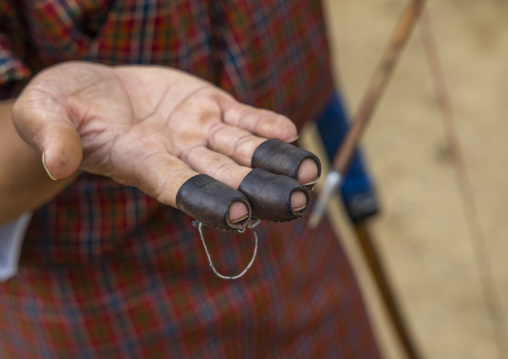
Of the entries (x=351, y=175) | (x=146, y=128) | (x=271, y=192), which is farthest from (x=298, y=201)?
(x=351, y=175)

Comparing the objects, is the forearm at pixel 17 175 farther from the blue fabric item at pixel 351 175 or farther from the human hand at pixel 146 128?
the blue fabric item at pixel 351 175

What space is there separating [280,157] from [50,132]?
0.17m

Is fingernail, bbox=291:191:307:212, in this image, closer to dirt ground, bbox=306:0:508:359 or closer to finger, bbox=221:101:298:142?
finger, bbox=221:101:298:142

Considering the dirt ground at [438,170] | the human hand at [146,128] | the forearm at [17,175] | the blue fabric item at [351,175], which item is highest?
the human hand at [146,128]

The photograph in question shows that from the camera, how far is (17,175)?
0.53 m

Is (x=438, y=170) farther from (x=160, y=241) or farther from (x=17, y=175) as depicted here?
(x=17, y=175)

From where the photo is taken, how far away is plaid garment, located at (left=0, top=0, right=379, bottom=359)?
0.59m

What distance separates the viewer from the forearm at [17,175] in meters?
Result: 0.52

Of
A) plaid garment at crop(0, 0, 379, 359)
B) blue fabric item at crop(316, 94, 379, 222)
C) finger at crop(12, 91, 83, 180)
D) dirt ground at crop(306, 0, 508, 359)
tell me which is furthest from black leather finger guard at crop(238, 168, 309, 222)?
dirt ground at crop(306, 0, 508, 359)

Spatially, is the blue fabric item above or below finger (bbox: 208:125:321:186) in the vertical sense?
below

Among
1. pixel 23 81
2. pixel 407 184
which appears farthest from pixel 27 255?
pixel 407 184

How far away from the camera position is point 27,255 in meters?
0.66

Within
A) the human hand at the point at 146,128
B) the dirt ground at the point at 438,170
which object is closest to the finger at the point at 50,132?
the human hand at the point at 146,128

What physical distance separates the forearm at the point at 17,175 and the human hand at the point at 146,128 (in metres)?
0.05
